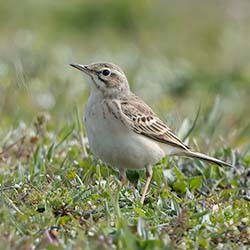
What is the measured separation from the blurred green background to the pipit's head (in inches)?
33.7

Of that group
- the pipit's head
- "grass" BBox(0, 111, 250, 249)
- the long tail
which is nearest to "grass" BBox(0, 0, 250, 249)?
"grass" BBox(0, 111, 250, 249)

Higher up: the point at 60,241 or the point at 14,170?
the point at 60,241

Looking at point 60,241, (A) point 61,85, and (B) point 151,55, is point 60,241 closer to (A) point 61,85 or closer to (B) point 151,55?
(A) point 61,85

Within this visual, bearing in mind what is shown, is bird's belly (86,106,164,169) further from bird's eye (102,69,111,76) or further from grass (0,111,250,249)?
bird's eye (102,69,111,76)

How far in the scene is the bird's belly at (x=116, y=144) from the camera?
21.9 ft

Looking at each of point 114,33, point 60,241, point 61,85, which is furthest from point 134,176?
point 114,33

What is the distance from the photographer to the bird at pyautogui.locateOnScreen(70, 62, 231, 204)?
672cm

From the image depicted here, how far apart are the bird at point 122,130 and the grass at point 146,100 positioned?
18 cm

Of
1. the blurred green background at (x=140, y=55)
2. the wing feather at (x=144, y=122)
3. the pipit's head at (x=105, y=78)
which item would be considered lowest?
the blurred green background at (x=140, y=55)

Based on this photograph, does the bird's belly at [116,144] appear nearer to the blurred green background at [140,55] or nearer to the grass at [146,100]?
the grass at [146,100]

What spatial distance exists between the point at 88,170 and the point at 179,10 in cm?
1018

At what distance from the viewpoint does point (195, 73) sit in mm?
12461

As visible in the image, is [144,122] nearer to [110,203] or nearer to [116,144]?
[116,144]

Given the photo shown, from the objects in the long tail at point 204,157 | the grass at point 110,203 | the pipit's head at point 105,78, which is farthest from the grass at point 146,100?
the pipit's head at point 105,78
